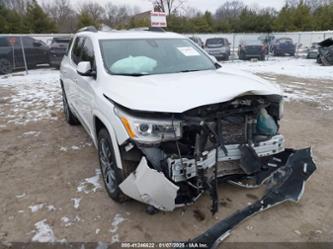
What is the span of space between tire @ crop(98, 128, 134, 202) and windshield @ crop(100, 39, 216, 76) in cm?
81

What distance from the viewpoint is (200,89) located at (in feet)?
8.64

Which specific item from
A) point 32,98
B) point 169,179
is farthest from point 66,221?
point 32,98

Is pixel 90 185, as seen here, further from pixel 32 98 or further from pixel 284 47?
pixel 284 47

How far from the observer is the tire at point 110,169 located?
8.75 ft

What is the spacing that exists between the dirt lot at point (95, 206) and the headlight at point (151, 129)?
34.4 inches

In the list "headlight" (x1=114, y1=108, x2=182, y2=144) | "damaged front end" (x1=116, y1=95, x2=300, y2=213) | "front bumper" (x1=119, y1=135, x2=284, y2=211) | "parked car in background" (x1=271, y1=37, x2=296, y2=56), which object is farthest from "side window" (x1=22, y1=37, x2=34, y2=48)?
"parked car in background" (x1=271, y1=37, x2=296, y2=56)

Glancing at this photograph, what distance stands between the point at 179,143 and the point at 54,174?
2039 mm

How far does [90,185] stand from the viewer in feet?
11.4

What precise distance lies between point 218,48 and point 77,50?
1549 cm

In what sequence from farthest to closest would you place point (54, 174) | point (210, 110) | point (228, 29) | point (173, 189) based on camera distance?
point (228, 29) < point (54, 174) < point (210, 110) < point (173, 189)

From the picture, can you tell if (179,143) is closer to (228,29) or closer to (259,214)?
(259,214)

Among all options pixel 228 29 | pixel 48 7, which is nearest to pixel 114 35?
pixel 228 29

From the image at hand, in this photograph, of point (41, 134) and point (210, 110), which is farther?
point (41, 134)

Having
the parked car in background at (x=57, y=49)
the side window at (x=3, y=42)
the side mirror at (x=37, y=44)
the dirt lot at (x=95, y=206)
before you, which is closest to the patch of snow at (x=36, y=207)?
the dirt lot at (x=95, y=206)
